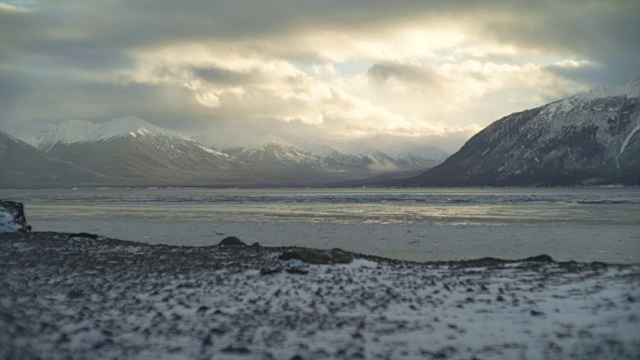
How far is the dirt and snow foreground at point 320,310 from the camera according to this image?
11031 millimetres

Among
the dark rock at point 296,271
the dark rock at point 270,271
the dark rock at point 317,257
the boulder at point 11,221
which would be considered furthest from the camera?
the boulder at point 11,221

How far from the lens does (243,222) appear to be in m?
57.5

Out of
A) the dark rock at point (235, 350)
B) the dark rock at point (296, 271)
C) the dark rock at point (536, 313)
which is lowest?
the dark rock at point (235, 350)

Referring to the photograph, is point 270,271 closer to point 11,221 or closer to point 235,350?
point 235,350

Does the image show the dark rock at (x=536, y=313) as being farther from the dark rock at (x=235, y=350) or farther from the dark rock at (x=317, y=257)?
the dark rock at (x=317, y=257)

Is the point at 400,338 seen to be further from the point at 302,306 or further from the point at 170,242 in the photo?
the point at 170,242

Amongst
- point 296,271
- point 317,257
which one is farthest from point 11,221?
point 296,271

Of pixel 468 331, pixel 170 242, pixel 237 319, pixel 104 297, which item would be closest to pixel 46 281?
pixel 104 297

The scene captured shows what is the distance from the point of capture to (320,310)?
48.0 feet

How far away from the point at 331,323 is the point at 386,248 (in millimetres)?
21463

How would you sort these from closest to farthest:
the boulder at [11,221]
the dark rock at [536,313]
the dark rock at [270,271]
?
the dark rock at [536,313], the dark rock at [270,271], the boulder at [11,221]

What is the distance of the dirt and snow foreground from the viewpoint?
11031 mm

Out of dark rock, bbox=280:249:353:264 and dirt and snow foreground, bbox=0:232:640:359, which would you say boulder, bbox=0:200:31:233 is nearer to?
dirt and snow foreground, bbox=0:232:640:359

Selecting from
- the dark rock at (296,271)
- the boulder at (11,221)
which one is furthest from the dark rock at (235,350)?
the boulder at (11,221)
